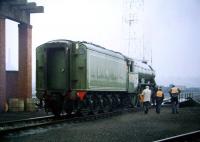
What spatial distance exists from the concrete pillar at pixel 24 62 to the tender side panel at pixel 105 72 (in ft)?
20.9

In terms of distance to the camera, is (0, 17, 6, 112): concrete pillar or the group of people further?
the group of people

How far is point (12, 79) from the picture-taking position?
968 inches

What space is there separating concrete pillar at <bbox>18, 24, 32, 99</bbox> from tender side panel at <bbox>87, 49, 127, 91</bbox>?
20.9ft

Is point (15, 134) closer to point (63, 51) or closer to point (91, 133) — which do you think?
point (91, 133)

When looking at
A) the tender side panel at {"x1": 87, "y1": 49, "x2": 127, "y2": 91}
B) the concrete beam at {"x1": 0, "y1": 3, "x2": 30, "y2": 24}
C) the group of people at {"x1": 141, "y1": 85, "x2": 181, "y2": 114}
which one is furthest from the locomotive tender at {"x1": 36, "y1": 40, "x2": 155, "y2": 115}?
the concrete beam at {"x1": 0, "y1": 3, "x2": 30, "y2": 24}

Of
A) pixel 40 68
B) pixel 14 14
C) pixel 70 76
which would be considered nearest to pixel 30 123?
pixel 70 76

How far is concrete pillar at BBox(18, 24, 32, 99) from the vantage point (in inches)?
937

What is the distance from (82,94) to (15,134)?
5498 mm

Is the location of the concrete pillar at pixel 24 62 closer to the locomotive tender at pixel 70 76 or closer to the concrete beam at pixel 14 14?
the concrete beam at pixel 14 14

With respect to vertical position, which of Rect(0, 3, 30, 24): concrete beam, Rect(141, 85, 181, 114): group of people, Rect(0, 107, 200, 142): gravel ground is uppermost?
Rect(0, 3, 30, 24): concrete beam

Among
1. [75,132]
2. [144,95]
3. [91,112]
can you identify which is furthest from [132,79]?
[75,132]

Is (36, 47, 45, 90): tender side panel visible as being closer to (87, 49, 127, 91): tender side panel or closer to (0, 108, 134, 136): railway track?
(0, 108, 134, 136): railway track

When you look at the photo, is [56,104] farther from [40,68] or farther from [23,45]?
[23,45]

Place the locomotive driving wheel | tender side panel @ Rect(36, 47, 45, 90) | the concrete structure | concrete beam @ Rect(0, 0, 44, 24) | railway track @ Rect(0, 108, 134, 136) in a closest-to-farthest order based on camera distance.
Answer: railway track @ Rect(0, 108, 134, 136), the locomotive driving wheel, tender side panel @ Rect(36, 47, 45, 90), concrete beam @ Rect(0, 0, 44, 24), the concrete structure
